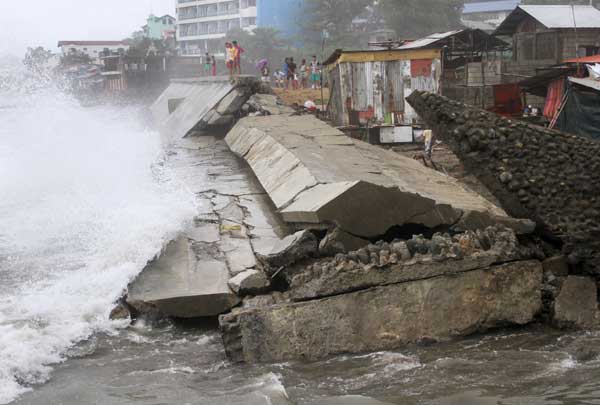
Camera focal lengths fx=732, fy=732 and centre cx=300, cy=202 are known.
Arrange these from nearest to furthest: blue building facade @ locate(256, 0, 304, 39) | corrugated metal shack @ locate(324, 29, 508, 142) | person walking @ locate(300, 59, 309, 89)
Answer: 1. corrugated metal shack @ locate(324, 29, 508, 142)
2. person walking @ locate(300, 59, 309, 89)
3. blue building facade @ locate(256, 0, 304, 39)

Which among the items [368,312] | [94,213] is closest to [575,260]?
[368,312]

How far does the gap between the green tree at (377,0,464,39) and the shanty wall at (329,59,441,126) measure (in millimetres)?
22845

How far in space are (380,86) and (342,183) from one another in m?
10.8

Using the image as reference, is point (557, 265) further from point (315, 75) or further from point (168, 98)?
point (315, 75)

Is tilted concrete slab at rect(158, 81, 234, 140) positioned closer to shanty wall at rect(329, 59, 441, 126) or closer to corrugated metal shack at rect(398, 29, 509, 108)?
shanty wall at rect(329, 59, 441, 126)

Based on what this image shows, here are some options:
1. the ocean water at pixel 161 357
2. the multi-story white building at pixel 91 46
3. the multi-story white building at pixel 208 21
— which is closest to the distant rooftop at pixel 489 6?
the multi-story white building at pixel 208 21

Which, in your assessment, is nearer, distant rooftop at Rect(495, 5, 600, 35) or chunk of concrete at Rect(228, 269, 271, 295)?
chunk of concrete at Rect(228, 269, 271, 295)

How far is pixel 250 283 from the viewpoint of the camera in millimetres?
5770

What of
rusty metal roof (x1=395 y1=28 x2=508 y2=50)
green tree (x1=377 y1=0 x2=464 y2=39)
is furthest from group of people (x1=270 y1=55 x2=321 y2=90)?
green tree (x1=377 y1=0 x2=464 y2=39)

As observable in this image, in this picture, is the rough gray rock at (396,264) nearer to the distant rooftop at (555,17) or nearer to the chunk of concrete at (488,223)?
the chunk of concrete at (488,223)

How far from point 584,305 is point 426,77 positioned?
38.3 feet

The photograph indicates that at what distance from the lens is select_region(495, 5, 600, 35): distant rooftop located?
22312mm

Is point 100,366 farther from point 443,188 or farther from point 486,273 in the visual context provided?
point 443,188

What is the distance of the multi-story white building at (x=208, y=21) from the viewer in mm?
67500
